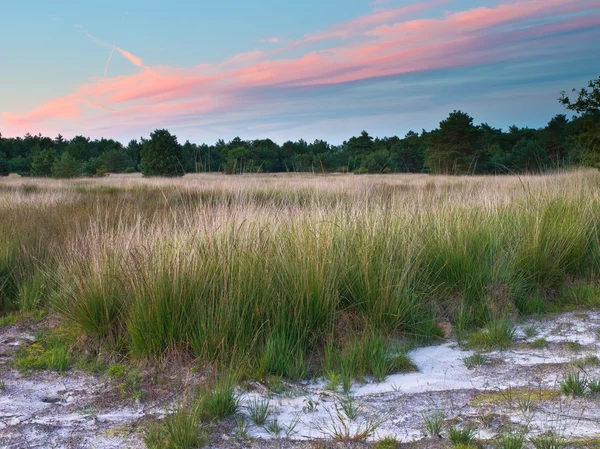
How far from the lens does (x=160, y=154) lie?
38.8m

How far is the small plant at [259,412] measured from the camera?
8.94 ft

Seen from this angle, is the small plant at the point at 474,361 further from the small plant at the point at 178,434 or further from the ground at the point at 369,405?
the small plant at the point at 178,434

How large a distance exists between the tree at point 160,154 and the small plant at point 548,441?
37936 mm

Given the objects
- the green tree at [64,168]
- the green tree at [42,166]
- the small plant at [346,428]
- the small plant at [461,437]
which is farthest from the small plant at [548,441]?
the green tree at [42,166]

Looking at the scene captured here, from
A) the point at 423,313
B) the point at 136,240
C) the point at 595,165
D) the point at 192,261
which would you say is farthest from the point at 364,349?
the point at 595,165

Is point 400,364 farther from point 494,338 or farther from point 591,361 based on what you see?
point 591,361

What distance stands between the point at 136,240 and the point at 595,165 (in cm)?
1471

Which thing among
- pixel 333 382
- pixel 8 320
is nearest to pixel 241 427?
pixel 333 382

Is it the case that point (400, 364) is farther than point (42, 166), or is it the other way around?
point (42, 166)

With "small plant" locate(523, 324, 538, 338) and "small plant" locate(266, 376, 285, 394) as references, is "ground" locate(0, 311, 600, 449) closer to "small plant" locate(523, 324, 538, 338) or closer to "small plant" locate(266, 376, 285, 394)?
"small plant" locate(266, 376, 285, 394)

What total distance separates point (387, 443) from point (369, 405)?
43cm

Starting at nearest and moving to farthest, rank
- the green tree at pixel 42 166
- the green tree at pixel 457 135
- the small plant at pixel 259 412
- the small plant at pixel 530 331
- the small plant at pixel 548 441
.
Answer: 1. the small plant at pixel 548 441
2. the small plant at pixel 259 412
3. the small plant at pixel 530 331
4. the green tree at pixel 42 166
5. the green tree at pixel 457 135

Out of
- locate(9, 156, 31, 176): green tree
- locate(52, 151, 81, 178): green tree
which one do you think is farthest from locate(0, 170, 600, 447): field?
locate(9, 156, 31, 176): green tree

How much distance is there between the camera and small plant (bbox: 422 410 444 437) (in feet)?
8.44
